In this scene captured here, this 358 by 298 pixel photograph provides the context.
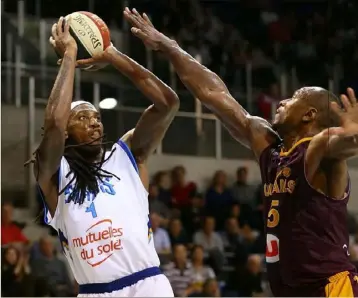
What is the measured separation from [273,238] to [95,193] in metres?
0.78

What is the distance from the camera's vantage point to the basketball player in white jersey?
3328mm

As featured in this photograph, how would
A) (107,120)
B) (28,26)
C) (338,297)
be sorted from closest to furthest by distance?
(338,297)
(107,120)
(28,26)

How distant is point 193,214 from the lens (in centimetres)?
717

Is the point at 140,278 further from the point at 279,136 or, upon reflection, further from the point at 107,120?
the point at 107,120

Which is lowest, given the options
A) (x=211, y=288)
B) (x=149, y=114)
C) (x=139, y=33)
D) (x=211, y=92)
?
(x=211, y=288)

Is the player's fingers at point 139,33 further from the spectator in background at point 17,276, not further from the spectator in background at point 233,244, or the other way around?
the spectator in background at point 233,244

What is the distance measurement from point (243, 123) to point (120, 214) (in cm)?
75

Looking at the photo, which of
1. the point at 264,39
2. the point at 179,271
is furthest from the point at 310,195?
the point at 264,39

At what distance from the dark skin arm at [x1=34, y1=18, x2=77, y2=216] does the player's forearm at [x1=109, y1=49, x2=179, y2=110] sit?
1.05 feet

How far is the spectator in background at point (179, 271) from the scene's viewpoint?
645 cm

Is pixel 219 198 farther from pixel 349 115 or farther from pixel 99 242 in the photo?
pixel 349 115

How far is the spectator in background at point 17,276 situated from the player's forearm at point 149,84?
113 inches

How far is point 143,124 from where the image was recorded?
143 inches

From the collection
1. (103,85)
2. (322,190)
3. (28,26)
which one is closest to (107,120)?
(103,85)
